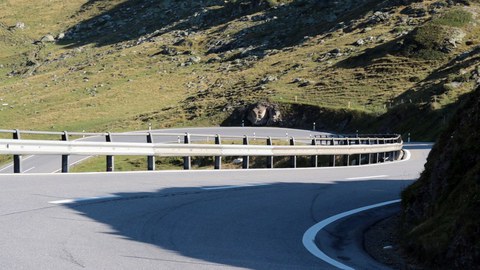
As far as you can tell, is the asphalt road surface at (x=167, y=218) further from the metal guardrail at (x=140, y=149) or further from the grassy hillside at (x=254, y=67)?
the grassy hillside at (x=254, y=67)

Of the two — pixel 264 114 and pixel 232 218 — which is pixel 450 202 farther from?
pixel 264 114

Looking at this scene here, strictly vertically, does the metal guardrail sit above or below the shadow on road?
above

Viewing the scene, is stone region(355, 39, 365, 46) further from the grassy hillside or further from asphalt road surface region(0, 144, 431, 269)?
asphalt road surface region(0, 144, 431, 269)

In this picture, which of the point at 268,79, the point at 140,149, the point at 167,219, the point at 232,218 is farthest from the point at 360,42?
the point at 167,219

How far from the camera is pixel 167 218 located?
1034 cm

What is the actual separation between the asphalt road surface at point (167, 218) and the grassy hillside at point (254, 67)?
3766cm

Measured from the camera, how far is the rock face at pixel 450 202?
7.23 meters

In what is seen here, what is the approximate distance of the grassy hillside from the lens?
65125 mm

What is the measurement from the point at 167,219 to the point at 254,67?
3388 inches

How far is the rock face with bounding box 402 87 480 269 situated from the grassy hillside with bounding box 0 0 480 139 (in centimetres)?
4131

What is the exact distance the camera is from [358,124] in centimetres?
5997

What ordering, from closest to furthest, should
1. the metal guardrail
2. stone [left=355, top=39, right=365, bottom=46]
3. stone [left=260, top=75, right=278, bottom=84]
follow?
the metal guardrail, stone [left=260, top=75, right=278, bottom=84], stone [left=355, top=39, right=365, bottom=46]

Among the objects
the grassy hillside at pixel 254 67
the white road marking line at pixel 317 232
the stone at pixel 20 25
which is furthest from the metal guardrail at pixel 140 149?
the stone at pixel 20 25

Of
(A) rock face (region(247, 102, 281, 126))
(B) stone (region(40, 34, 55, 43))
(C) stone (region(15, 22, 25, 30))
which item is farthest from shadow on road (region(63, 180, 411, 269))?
(C) stone (region(15, 22, 25, 30))
